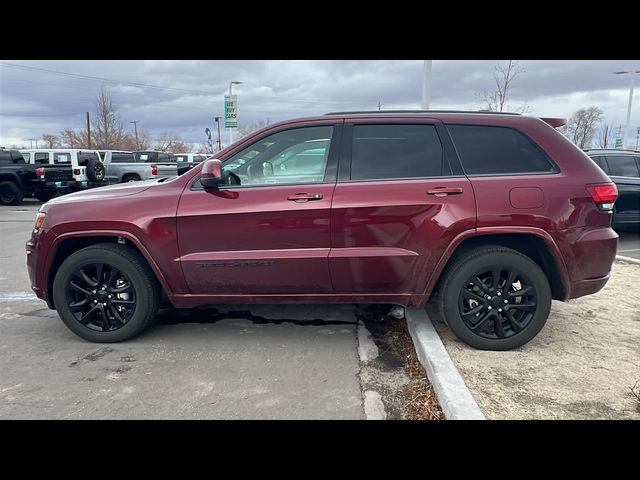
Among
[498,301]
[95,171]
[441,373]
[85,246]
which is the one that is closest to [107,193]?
[85,246]

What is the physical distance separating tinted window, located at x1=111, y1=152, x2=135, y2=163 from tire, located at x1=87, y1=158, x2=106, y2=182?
4381mm

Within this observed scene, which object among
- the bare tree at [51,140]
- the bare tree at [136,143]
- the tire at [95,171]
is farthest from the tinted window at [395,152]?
the bare tree at [51,140]

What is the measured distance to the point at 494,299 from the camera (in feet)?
11.0

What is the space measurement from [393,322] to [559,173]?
6.65ft

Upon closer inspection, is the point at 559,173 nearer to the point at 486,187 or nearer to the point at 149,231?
the point at 486,187

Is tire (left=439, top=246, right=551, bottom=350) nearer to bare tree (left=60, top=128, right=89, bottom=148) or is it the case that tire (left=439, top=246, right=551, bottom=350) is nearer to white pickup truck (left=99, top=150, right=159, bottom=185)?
white pickup truck (left=99, top=150, right=159, bottom=185)

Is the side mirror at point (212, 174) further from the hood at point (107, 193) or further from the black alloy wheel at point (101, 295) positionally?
the black alloy wheel at point (101, 295)

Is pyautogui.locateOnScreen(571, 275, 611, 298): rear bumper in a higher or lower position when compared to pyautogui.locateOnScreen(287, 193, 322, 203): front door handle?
lower

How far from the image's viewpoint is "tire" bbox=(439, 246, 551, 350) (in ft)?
10.8

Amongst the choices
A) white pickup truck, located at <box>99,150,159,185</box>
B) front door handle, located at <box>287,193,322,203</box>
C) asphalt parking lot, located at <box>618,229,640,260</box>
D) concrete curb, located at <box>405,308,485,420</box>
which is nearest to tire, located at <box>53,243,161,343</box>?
front door handle, located at <box>287,193,322,203</box>

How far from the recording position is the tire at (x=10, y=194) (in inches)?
569

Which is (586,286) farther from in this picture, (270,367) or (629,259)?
(629,259)
